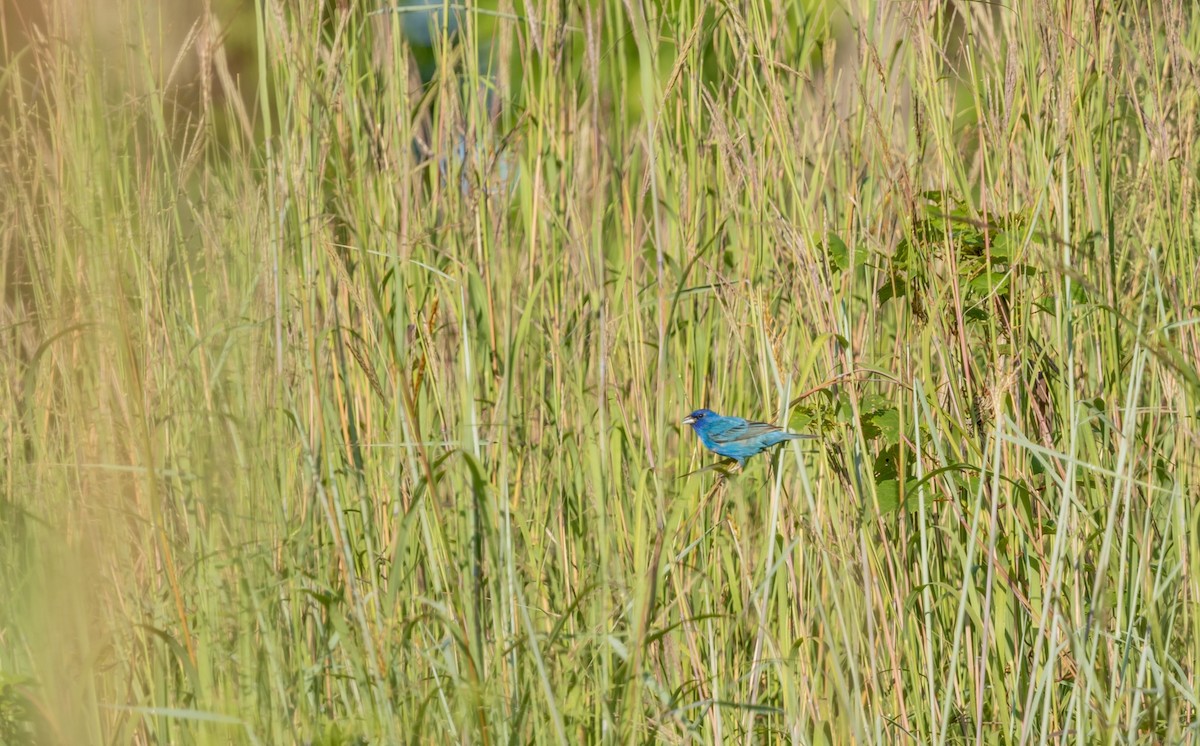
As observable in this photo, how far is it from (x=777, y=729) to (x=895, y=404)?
1.98 feet

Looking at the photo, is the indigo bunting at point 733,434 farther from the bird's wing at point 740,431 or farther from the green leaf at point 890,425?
the green leaf at point 890,425

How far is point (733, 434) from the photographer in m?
1.88

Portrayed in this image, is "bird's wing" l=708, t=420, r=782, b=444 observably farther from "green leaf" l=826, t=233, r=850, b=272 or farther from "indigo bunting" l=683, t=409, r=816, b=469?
"green leaf" l=826, t=233, r=850, b=272

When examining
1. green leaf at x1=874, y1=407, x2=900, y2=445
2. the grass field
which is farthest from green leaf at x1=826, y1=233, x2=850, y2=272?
green leaf at x1=874, y1=407, x2=900, y2=445

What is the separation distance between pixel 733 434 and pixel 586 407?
0.25 m

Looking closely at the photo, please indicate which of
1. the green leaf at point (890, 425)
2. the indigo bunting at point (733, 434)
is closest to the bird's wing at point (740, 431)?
the indigo bunting at point (733, 434)

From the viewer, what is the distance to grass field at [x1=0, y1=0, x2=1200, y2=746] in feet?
4.75

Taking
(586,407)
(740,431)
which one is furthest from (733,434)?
(586,407)

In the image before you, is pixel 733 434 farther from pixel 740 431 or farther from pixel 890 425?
pixel 890 425

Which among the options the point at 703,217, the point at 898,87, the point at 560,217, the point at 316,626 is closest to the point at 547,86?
the point at 560,217

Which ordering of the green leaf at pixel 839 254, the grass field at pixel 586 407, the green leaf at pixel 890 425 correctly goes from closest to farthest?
1. the grass field at pixel 586 407
2. the green leaf at pixel 890 425
3. the green leaf at pixel 839 254

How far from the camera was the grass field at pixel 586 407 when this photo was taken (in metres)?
1.45

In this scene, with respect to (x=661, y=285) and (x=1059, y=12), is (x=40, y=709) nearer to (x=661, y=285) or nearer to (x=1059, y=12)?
(x=661, y=285)

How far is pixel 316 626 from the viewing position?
1.61m
